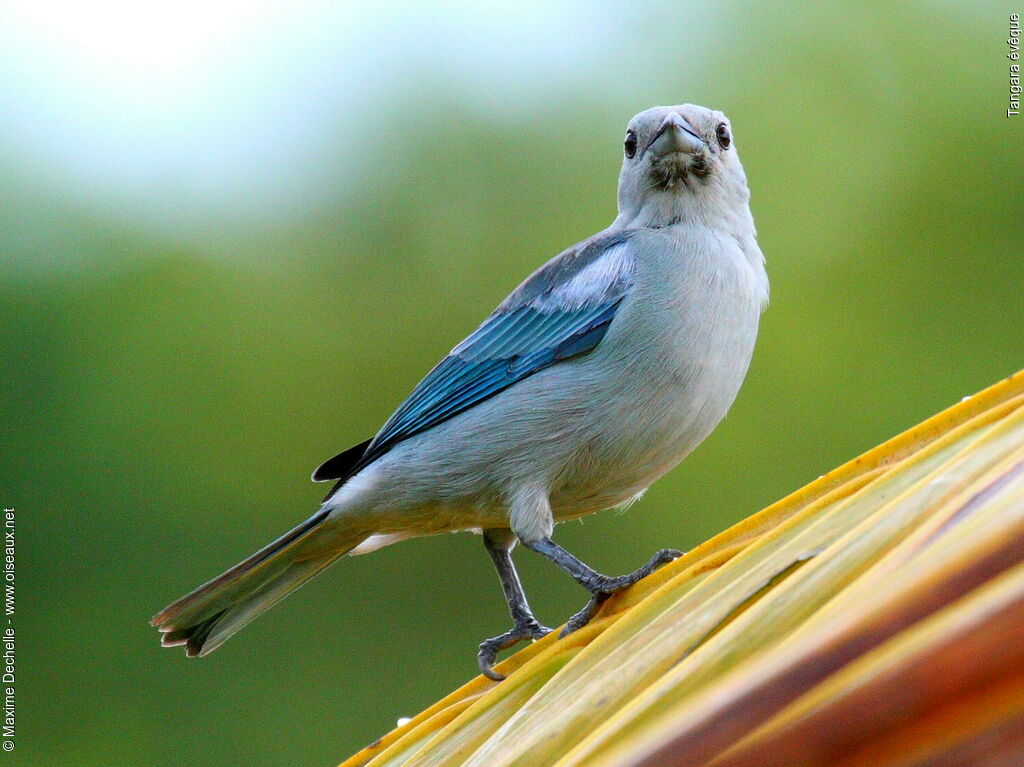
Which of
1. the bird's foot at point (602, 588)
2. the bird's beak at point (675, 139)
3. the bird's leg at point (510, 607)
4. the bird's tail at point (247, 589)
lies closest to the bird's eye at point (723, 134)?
the bird's beak at point (675, 139)

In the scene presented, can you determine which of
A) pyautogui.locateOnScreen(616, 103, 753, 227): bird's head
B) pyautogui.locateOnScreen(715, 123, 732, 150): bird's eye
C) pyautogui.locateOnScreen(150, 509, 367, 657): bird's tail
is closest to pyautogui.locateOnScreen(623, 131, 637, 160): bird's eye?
Answer: pyautogui.locateOnScreen(616, 103, 753, 227): bird's head

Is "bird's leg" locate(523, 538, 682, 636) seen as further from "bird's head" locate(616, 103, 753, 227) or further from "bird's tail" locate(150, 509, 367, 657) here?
"bird's head" locate(616, 103, 753, 227)

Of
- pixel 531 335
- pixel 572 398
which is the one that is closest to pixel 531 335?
pixel 531 335

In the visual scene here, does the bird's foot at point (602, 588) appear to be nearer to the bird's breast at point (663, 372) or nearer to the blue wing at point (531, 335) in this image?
the bird's breast at point (663, 372)

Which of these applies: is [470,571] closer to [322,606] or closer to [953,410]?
[322,606]

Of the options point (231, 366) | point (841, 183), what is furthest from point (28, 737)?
point (841, 183)

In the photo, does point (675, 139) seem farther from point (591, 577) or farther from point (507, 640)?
point (507, 640)

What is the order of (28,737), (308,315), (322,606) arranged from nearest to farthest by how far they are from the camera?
(28,737)
(322,606)
(308,315)
